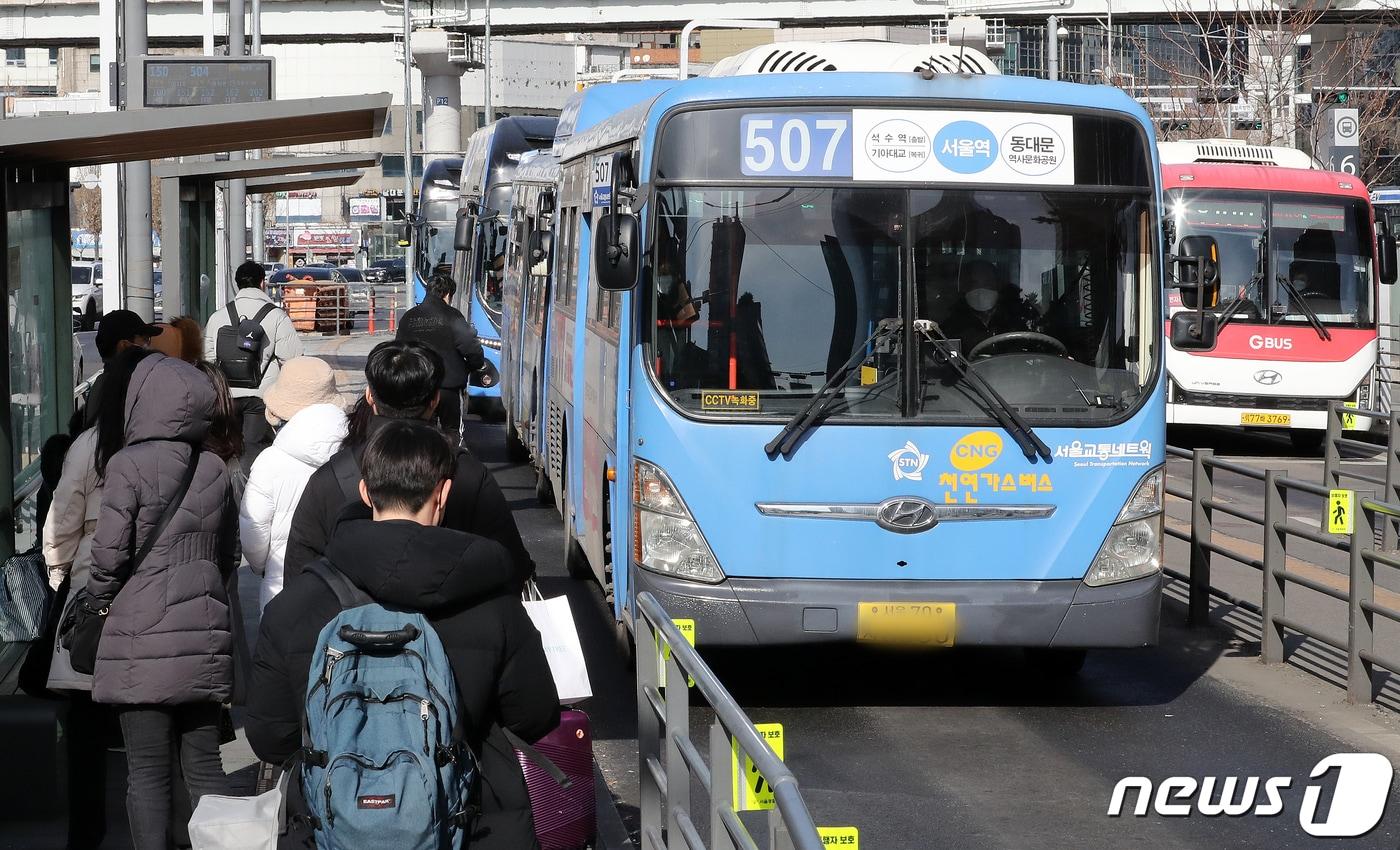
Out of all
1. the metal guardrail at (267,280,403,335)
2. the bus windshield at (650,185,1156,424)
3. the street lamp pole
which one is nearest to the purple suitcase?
the bus windshield at (650,185,1156,424)

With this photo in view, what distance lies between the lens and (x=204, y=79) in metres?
13.0

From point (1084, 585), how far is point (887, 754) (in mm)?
1212

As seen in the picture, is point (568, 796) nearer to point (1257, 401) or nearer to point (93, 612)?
point (93, 612)

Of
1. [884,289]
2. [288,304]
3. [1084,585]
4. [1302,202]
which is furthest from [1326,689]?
[288,304]

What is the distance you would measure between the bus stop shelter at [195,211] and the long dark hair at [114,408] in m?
7.89

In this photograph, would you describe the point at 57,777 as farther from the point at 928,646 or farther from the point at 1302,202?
the point at 1302,202

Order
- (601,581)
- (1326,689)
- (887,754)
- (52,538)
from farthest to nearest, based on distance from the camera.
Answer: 1. (601,581)
2. (1326,689)
3. (887,754)
4. (52,538)

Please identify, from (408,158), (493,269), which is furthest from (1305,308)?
(408,158)

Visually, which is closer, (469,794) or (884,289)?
(469,794)

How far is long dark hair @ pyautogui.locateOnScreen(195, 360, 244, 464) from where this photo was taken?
571 centimetres

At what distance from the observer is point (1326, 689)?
29.4 feet

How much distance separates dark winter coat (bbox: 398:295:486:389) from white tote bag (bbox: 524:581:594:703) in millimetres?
8085

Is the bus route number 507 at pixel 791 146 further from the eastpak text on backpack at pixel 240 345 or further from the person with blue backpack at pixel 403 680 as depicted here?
the eastpak text on backpack at pixel 240 345

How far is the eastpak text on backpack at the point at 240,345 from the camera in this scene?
12.0m
